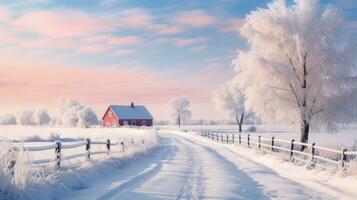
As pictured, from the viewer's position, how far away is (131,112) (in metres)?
109

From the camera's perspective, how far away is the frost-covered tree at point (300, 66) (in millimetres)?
28719

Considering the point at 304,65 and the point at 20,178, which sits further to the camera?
the point at 304,65

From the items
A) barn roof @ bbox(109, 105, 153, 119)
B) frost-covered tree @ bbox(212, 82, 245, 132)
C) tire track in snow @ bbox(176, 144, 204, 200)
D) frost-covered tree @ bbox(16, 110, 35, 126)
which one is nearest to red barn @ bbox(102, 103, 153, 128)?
barn roof @ bbox(109, 105, 153, 119)

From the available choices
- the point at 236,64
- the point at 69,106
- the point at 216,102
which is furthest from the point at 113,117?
the point at 236,64

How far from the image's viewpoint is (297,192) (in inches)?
492

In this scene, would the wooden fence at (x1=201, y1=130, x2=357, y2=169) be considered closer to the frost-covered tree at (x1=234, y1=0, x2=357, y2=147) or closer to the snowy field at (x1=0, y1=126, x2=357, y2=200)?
the snowy field at (x1=0, y1=126, x2=357, y2=200)

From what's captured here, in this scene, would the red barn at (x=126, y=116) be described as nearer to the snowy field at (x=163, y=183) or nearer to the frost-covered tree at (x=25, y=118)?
the frost-covered tree at (x=25, y=118)

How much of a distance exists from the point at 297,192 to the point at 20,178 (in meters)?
7.91

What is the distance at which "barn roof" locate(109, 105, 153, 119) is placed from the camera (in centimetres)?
10608

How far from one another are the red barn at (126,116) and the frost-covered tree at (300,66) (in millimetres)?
77090

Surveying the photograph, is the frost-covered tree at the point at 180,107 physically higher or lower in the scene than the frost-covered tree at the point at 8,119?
higher

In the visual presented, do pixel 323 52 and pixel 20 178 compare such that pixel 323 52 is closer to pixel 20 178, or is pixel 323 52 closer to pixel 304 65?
pixel 304 65

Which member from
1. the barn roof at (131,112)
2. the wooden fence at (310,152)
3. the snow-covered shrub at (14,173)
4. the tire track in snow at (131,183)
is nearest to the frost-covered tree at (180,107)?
the barn roof at (131,112)

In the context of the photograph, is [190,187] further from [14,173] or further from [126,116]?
[126,116]
